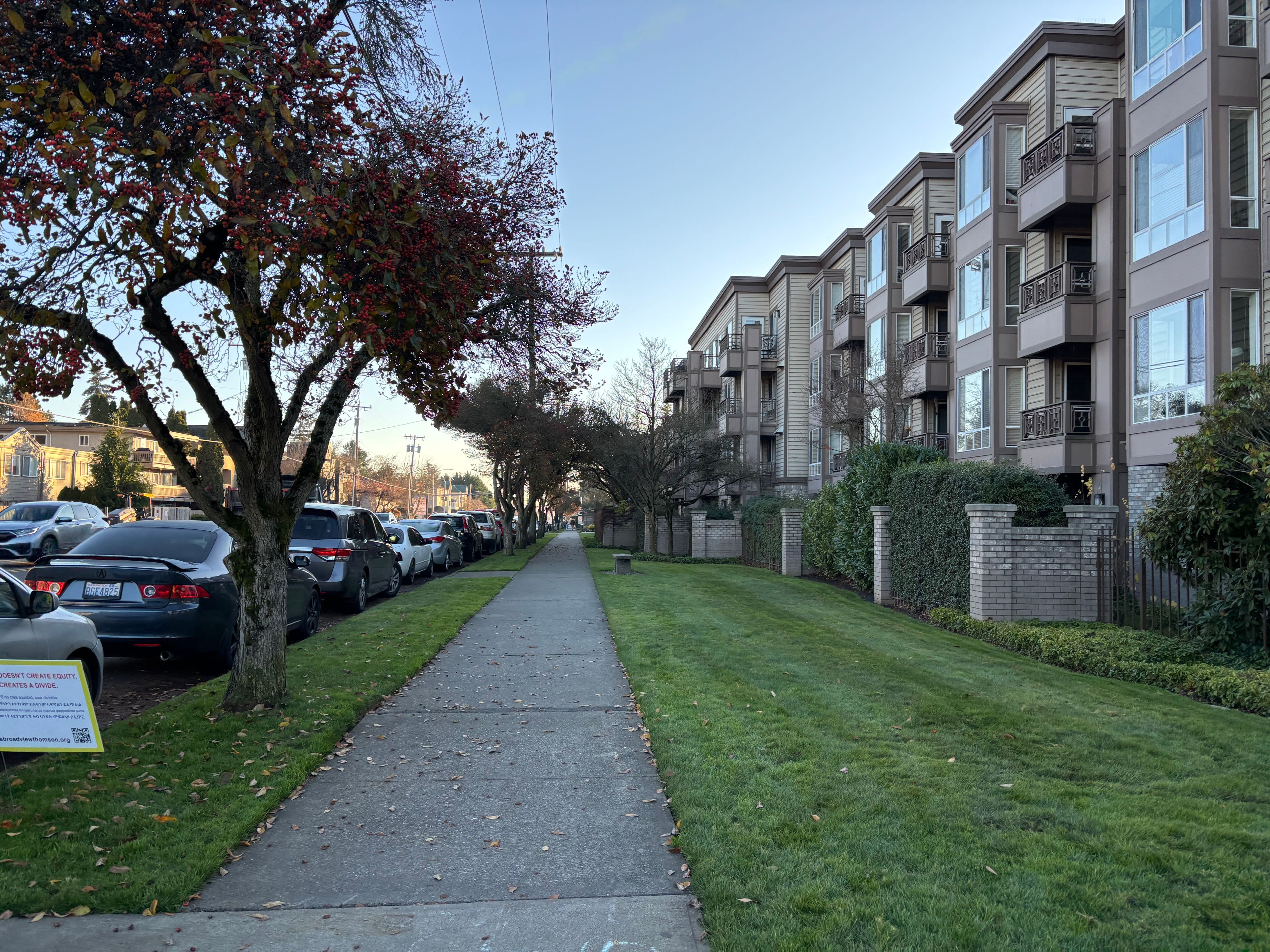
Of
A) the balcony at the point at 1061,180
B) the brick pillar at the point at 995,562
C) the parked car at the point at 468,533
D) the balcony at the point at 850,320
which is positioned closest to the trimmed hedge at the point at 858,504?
the brick pillar at the point at 995,562

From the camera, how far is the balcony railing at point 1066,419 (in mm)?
20438

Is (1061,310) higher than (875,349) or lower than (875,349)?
lower

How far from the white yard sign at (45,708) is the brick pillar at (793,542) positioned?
2121cm

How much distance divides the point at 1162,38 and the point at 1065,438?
807cm

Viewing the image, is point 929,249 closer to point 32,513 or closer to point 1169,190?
point 1169,190

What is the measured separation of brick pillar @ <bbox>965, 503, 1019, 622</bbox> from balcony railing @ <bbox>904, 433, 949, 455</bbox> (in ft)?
52.2

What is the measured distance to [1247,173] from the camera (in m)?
16.0

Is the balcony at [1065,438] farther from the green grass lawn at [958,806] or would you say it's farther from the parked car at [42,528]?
the parked car at [42,528]

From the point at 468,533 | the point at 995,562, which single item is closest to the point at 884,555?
the point at 995,562

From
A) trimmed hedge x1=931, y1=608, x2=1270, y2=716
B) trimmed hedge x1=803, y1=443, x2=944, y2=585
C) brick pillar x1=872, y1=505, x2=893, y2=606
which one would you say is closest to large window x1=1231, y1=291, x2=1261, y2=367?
trimmed hedge x1=803, y1=443, x2=944, y2=585

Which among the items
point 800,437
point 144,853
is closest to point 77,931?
point 144,853

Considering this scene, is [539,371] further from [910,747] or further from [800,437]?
[800,437]

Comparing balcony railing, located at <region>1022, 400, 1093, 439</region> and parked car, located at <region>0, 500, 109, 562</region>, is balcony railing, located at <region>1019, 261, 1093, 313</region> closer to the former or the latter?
balcony railing, located at <region>1022, 400, 1093, 439</region>

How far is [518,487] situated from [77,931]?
33165mm
